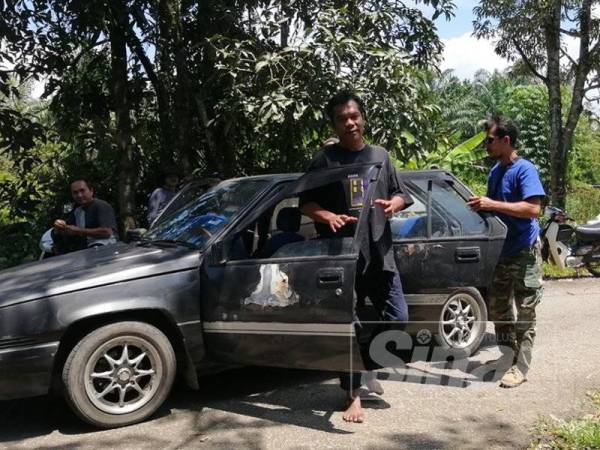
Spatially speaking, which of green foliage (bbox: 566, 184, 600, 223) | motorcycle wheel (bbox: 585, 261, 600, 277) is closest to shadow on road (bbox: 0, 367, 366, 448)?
motorcycle wheel (bbox: 585, 261, 600, 277)

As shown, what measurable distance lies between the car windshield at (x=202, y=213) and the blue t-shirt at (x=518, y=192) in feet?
5.78

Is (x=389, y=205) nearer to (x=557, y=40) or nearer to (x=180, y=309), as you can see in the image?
(x=180, y=309)

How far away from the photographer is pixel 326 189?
13.3ft

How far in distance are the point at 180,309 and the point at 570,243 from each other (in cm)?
777

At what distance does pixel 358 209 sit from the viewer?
3.86 meters

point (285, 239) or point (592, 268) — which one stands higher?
point (285, 239)

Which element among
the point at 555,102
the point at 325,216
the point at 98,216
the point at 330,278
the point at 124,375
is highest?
the point at 555,102

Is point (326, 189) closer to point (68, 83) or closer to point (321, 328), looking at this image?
point (321, 328)

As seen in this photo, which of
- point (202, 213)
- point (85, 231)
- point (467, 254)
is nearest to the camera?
point (202, 213)

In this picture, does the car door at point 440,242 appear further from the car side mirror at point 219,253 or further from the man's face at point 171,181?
the man's face at point 171,181

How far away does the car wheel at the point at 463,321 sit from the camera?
16.8 ft

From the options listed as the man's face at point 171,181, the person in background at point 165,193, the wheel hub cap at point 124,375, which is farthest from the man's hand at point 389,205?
the man's face at point 171,181

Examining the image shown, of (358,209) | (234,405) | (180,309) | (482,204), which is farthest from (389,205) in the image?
(234,405)

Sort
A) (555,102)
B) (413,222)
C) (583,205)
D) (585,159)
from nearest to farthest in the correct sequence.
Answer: (413,222)
(555,102)
(583,205)
(585,159)
